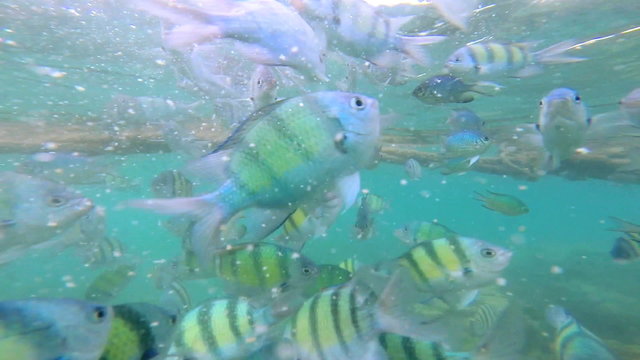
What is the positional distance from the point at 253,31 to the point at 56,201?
280cm

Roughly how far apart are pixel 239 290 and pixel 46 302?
201cm

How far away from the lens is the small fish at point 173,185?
575 cm

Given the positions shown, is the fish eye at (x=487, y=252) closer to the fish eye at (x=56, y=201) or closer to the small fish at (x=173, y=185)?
the small fish at (x=173, y=185)

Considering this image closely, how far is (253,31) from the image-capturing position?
302 cm

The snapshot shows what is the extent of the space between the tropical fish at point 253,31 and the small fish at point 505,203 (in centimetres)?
460

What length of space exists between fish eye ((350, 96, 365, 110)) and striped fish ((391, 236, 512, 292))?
2.06m

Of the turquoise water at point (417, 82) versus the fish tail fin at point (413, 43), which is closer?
the fish tail fin at point (413, 43)

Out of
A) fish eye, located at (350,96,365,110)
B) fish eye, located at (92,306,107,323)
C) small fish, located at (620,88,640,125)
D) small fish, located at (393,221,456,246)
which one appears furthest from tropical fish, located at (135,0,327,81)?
small fish, located at (620,88,640,125)

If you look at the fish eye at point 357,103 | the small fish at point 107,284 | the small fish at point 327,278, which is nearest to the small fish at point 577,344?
the small fish at point 327,278

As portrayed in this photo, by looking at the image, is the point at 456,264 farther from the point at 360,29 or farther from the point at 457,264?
the point at 360,29

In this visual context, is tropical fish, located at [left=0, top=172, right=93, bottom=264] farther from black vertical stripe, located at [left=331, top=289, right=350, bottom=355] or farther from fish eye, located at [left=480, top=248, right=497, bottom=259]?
fish eye, located at [left=480, top=248, right=497, bottom=259]

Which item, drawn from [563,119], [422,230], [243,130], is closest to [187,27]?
[243,130]

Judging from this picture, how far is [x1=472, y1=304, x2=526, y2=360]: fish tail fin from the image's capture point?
3.14 meters

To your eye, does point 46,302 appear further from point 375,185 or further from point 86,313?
point 375,185
